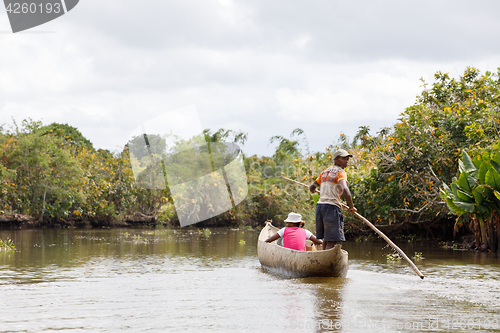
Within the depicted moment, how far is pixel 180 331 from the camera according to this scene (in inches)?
172

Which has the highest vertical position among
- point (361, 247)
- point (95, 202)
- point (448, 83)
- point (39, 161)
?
point (448, 83)

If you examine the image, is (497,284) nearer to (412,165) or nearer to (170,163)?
(412,165)

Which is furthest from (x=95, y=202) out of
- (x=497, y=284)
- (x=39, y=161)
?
(x=497, y=284)

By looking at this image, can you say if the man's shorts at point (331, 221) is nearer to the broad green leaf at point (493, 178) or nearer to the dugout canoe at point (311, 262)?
the dugout canoe at point (311, 262)

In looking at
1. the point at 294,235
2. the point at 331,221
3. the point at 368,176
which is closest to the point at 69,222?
the point at 368,176

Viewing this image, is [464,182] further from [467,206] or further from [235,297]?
[235,297]

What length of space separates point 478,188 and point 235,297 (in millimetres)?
7274

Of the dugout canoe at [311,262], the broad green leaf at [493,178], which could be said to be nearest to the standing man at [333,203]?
the dugout canoe at [311,262]

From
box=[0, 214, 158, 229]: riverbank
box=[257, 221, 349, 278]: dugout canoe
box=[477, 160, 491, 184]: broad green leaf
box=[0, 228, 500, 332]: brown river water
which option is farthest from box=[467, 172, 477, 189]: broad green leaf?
box=[0, 214, 158, 229]: riverbank

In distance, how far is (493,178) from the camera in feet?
35.4

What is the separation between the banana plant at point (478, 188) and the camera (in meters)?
10.9

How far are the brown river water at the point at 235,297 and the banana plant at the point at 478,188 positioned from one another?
47.9 inches

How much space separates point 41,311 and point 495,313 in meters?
4.73

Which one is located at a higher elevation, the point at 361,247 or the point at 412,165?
the point at 412,165
